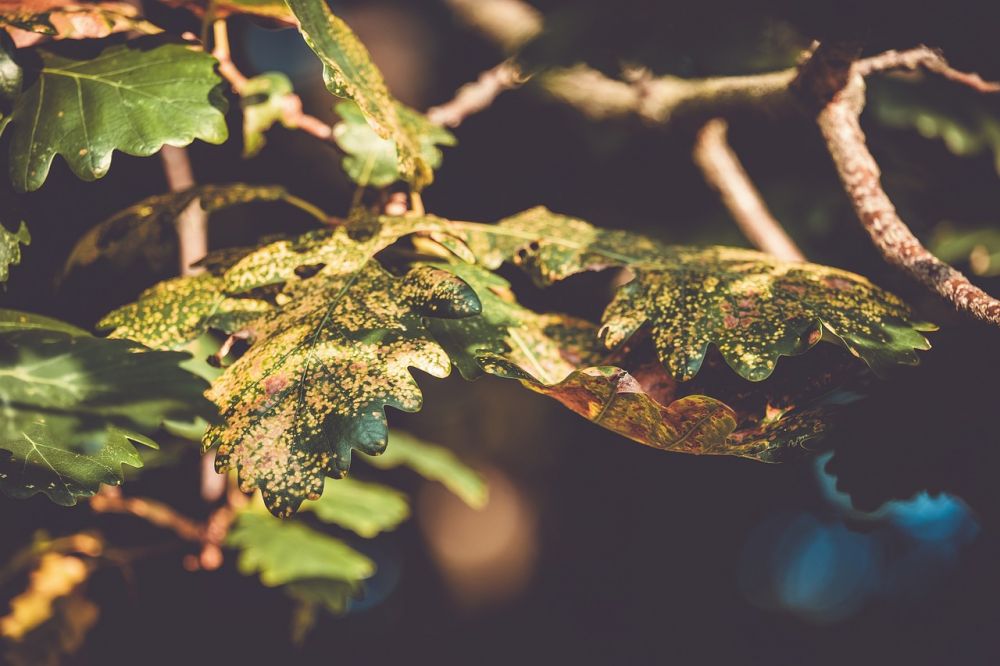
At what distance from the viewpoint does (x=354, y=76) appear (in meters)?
0.89

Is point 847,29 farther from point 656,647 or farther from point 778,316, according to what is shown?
point 656,647

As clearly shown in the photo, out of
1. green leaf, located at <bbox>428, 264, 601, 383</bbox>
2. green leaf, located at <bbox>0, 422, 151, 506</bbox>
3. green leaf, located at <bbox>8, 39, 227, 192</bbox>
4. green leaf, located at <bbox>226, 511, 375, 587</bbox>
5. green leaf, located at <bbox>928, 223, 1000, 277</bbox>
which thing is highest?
green leaf, located at <bbox>8, 39, 227, 192</bbox>

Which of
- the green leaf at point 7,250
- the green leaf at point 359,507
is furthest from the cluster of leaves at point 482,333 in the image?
the green leaf at point 359,507

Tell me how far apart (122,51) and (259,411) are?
2.00ft

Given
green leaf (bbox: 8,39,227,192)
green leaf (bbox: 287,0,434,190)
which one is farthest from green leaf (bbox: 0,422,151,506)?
green leaf (bbox: 287,0,434,190)

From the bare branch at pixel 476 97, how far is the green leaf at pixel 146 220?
54 cm

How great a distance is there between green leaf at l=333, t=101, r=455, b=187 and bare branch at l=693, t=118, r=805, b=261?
0.73 meters

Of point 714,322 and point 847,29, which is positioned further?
point 847,29

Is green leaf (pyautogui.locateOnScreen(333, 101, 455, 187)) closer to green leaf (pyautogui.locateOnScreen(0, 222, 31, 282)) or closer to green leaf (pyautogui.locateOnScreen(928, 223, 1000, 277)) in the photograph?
green leaf (pyautogui.locateOnScreen(0, 222, 31, 282))

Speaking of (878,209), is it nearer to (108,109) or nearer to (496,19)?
(108,109)

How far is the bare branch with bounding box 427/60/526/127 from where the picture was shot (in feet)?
4.82

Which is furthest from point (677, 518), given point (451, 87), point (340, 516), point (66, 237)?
point (66, 237)

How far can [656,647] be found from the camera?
3475 mm

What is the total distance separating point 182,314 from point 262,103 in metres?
0.50
